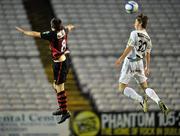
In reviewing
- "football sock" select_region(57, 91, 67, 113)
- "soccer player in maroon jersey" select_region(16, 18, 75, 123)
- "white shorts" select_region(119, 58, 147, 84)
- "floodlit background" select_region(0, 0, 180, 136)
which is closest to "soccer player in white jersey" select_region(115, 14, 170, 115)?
"white shorts" select_region(119, 58, 147, 84)

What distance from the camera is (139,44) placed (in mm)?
8258

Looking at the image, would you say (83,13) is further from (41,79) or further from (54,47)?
(54,47)

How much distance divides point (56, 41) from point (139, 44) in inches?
49.5

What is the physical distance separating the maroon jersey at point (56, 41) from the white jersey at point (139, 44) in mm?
1010

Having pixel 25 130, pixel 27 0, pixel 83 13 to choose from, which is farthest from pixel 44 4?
pixel 25 130

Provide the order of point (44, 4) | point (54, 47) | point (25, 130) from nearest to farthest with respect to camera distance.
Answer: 1. point (54, 47)
2. point (25, 130)
3. point (44, 4)

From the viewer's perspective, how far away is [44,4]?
24.6 meters

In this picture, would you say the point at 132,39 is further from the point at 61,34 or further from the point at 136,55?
the point at 61,34

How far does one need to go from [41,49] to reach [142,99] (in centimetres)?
1413

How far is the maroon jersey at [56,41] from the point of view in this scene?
781 centimetres

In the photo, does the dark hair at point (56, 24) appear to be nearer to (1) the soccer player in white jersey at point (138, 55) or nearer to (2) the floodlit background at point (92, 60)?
(1) the soccer player in white jersey at point (138, 55)

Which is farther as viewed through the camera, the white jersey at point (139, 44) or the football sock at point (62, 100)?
the football sock at point (62, 100)

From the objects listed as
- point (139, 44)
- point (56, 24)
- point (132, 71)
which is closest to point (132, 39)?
point (139, 44)

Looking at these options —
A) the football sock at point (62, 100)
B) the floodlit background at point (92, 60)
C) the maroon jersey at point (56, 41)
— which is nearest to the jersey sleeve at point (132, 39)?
the maroon jersey at point (56, 41)
